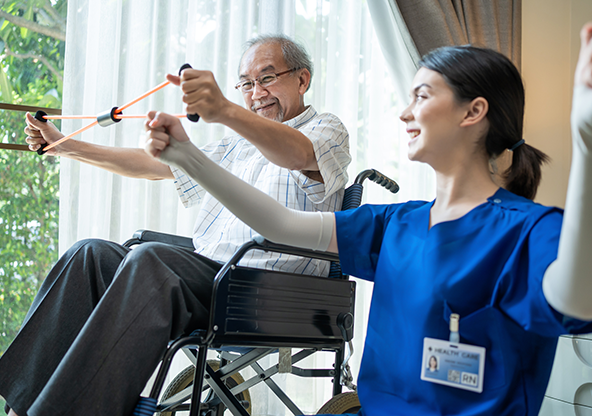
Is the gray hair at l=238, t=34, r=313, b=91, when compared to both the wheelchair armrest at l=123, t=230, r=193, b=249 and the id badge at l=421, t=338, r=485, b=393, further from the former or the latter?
the id badge at l=421, t=338, r=485, b=393

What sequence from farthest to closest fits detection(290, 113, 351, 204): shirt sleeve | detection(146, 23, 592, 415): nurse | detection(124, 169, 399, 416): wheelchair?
1. detection(290, 113, 351, 204): shirt sleeve
2. detection(124, 169, 399, 416): wheelchair
3. detection(146, 23, 592, 415): nurse

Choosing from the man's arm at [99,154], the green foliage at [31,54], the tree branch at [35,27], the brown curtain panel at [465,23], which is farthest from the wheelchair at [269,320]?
the brown curtain panel at [465,23]

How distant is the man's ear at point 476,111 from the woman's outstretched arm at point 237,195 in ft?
1.04

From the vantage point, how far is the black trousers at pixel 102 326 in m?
0.85

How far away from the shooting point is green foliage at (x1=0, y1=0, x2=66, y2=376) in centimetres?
197

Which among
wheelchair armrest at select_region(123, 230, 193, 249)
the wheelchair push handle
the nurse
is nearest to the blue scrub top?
the nurse

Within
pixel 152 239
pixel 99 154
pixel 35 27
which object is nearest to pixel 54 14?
pixel 35 27

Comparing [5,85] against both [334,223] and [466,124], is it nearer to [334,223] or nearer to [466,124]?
[334,223]

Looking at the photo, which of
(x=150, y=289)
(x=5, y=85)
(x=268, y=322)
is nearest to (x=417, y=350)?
(x=268, y=322)

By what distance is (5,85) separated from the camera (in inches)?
78.8

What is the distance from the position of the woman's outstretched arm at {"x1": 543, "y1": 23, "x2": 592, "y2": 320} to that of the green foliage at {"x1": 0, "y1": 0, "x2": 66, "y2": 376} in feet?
6.21

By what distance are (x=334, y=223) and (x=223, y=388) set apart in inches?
22.7

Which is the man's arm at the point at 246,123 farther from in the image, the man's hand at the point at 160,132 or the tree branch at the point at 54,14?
the tree branch at the point at 54,14

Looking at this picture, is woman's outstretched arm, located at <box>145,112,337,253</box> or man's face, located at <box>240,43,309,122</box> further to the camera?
man's face, located at <box>240,43,309,122</box>
